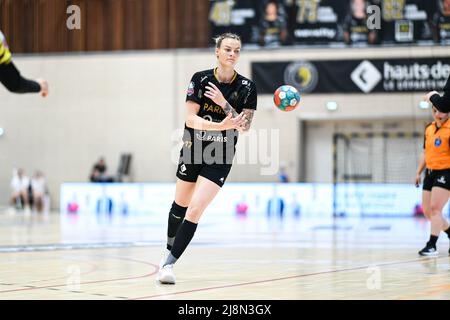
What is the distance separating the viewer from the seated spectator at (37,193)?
3031cm

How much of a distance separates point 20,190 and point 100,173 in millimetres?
3647

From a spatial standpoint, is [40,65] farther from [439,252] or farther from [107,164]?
[439,252]

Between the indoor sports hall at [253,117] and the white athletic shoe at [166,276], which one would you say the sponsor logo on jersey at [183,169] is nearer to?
the white athletic shoe at [166,276]

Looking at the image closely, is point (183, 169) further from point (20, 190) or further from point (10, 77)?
point (20, 190)

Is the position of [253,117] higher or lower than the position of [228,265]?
higher

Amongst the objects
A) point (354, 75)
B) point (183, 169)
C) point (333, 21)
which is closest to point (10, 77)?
point (183, 169)

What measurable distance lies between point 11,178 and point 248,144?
432 inches

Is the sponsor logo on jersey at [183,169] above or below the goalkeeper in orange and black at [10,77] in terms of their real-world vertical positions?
below

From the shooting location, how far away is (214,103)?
7.87 meters

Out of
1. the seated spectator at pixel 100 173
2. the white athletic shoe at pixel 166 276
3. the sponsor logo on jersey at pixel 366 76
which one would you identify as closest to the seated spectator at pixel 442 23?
the sponsor logo on jersey at pixel 366 76

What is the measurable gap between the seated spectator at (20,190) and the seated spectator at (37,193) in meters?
0.29

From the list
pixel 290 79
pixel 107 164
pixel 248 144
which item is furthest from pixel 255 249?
pixel 107 164

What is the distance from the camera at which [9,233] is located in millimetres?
16094
